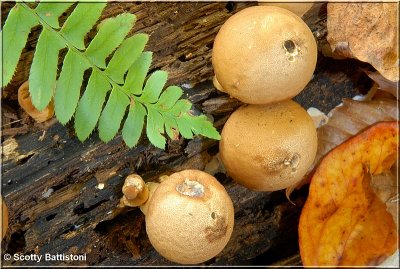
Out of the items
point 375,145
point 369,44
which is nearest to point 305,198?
point 375,145

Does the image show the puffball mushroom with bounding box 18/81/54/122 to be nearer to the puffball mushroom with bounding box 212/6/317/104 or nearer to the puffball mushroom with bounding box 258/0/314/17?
the puffball mushroom with bounding box 212/6/317/104

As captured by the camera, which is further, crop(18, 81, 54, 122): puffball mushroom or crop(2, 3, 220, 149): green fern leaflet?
crop(18, 81, 54, 122): puffball mushroom

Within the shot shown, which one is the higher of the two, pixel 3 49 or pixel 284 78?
pixel 3 49

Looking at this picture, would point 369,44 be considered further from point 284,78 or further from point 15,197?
point 15,197

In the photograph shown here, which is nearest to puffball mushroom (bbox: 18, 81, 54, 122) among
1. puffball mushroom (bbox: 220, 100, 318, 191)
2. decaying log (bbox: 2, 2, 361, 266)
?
decaying log (bbox: 2, 2, 361, 266)

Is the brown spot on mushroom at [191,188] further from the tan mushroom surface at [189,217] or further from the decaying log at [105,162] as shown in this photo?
the decaying log at [105,162]

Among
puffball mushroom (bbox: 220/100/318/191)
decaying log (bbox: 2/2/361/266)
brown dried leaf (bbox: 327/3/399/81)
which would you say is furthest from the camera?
brown dried leaf (bbox: 327/3/399/81)

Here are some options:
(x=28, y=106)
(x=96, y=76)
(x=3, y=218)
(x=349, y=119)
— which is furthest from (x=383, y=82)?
(x=3, y=218)
